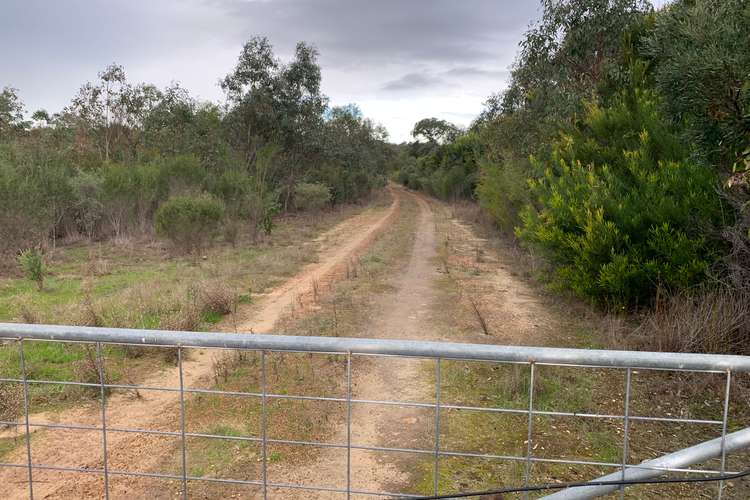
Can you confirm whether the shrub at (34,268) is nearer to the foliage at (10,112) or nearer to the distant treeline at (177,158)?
the distant treeline at (177,158)

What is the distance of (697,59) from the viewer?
571cm

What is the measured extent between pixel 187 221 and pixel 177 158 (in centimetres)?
715

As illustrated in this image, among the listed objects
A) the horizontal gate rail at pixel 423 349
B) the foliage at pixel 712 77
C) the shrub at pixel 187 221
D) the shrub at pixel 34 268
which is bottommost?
the shrub at pixel 34 268

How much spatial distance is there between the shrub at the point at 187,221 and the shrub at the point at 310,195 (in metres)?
14.1

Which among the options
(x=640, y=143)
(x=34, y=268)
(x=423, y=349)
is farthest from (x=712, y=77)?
(x=34, y=268)

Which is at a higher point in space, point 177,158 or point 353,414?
point 177,158

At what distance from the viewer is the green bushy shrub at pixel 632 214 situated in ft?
24.4

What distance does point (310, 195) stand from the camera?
1243 inches

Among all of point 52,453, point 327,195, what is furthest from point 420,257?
point 327,195

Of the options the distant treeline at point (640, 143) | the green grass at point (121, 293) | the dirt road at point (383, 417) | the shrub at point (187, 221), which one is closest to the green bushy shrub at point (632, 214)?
the distant treeline at point (640, 143)

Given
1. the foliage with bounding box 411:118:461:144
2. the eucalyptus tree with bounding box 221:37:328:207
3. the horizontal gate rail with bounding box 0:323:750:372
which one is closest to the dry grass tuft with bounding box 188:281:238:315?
the horizontal gate rail with bounding box 0:323:750:372

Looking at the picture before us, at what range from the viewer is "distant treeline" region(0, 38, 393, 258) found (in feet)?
57.5

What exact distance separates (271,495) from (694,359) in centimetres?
328

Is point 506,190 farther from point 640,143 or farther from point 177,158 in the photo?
point 177,158
